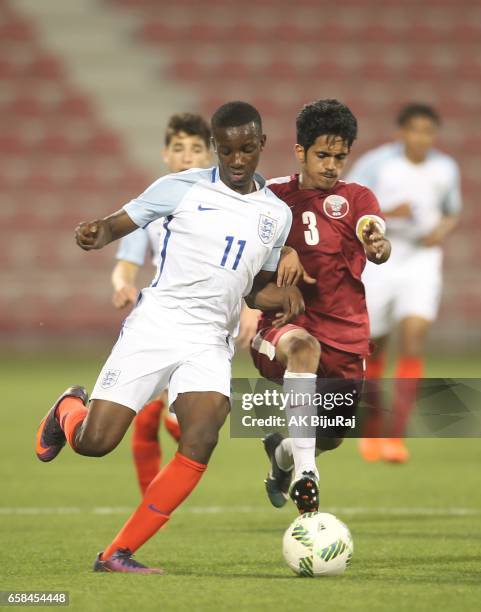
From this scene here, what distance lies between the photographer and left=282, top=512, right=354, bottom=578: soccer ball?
4914 mm

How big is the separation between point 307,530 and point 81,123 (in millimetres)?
15694

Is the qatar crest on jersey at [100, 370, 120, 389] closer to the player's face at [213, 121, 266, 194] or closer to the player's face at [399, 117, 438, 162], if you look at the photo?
the player's face at [213, 121, 266, 194]

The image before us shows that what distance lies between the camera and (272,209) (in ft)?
17.3

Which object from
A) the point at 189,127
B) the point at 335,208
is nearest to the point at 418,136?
the point at 189,127

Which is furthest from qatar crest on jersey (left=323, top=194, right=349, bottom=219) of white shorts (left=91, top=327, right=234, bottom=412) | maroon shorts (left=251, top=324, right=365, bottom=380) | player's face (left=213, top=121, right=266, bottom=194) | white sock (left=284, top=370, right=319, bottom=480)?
white shorts (left=91, top=327, right=234, bottom=412)

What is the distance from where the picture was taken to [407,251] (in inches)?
392

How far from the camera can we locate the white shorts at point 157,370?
5.03m

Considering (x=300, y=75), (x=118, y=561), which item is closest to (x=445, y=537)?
(x=118, y=561)

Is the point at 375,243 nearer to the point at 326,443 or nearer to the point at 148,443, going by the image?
the point at 326,443

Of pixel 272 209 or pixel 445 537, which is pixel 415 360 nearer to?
pixel 445 537

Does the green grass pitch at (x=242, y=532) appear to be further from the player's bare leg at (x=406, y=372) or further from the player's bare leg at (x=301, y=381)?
the player's bare leg at (x=301, y=381)

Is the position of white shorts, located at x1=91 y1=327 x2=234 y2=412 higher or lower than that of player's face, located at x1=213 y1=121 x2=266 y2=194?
lower

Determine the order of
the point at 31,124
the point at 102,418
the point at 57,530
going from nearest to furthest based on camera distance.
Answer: the point at 102,418 < the point at 57,530 < the point at 31,124

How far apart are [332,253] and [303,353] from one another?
0.56 m
